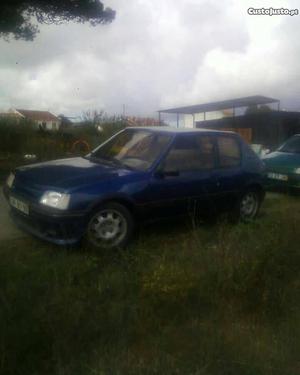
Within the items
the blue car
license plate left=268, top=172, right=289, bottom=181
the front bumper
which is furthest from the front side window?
license plate left=268, top=172, right=289, bottom=181

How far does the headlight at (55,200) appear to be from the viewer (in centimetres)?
468

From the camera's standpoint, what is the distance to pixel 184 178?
5746 millimetres

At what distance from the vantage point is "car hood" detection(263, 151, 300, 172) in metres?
9.44

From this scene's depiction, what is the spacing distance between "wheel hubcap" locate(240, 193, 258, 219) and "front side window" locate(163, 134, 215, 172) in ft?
3.18

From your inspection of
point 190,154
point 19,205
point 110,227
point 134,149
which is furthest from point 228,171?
point 19,205

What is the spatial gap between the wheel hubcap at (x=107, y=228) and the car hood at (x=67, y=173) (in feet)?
1.37

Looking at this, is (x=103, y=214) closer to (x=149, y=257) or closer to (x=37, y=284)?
(x=149, y=257)

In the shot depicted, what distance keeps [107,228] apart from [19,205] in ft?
3.59

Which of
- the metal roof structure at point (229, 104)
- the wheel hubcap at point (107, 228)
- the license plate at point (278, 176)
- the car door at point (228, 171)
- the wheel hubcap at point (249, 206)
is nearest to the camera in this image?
the wheel hubcap at point (107, 228)

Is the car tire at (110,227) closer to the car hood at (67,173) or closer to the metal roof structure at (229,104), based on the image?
the car hood at (67,173)

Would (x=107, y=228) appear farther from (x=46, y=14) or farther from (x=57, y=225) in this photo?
(x=46, y=14)

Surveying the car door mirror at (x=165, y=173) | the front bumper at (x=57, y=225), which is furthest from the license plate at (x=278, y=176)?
the front bumper at (x=57, y=225)

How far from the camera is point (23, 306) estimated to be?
3271mm

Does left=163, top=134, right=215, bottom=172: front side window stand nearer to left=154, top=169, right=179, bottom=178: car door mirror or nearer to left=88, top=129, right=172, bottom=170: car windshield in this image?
left=154, top=169, right=179, bottom=178: car door mirror
